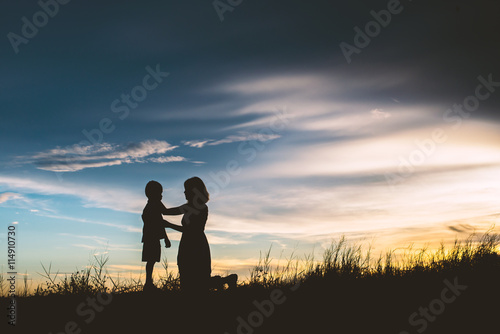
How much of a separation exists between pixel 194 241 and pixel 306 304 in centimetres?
238

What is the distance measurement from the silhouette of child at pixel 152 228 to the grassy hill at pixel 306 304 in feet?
2.14

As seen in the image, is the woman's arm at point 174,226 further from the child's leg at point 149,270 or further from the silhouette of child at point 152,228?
the child's leg at point 149,270

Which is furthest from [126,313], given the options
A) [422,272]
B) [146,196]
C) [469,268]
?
[469,268]

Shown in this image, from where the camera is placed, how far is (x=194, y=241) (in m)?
7.98

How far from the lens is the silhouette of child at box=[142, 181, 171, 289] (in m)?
8.48

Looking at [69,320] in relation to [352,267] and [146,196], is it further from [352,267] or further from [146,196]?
[352,267]

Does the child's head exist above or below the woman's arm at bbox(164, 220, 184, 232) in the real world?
above

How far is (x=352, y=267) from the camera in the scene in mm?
10008

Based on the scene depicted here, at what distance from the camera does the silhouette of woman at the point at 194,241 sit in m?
7.91

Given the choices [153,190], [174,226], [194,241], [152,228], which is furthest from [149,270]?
[153,190]

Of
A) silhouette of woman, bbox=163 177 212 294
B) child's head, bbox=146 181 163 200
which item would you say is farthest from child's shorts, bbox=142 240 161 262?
child's head, bbox=146 181 163 200

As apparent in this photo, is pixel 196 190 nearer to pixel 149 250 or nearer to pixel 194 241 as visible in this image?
pixel 194 241

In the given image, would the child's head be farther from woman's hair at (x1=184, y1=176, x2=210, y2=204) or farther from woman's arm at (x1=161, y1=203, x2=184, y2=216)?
woman's hair at (x1=184, y1=176, x2=210, y2=204)

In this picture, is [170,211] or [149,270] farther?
[149,270]
